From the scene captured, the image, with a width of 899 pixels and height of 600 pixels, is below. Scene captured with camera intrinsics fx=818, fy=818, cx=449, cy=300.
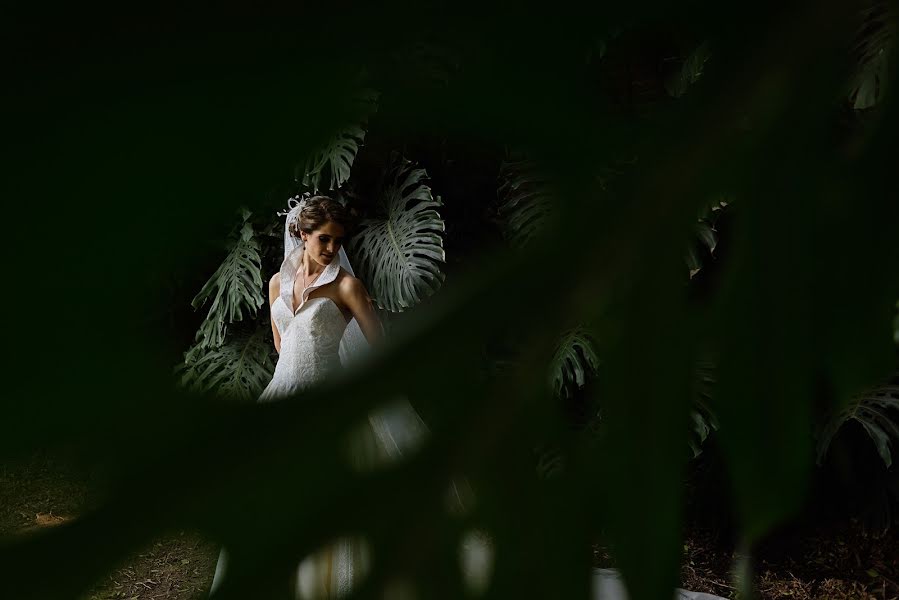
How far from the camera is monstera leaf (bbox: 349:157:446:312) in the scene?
3127 millimetres

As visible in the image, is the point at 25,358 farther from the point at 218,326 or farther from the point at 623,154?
the point at 218,326

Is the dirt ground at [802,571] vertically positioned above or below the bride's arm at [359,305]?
below

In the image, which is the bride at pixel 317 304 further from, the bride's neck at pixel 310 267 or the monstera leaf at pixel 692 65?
the monstera leaf at pixel 692 65

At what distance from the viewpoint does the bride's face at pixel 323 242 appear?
9.12 ft

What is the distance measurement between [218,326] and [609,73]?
131 inches

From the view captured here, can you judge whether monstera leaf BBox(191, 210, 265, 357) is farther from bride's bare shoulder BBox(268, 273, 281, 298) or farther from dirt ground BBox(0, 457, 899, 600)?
dirt ground BBox(0, 457, 899, 600)

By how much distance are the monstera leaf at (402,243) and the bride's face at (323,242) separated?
0.40 m

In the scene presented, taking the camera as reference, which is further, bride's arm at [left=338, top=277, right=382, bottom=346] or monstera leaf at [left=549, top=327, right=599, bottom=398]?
monstera leaf at [left=549, top=327, right=599, bottom=398]

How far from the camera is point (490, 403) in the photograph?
124 mm

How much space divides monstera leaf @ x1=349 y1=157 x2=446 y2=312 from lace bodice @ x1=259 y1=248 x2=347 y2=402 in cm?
41

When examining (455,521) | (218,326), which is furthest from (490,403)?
(218,326)

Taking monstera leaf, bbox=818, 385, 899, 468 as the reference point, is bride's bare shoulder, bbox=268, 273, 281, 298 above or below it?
above

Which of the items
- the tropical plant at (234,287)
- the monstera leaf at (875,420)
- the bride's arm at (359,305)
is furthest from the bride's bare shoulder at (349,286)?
the monstera leaf at (875,420)

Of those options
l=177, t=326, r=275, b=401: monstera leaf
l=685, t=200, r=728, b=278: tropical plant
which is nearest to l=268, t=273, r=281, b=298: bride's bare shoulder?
l=177, t=326, r=275, b=401: monstera leaf
